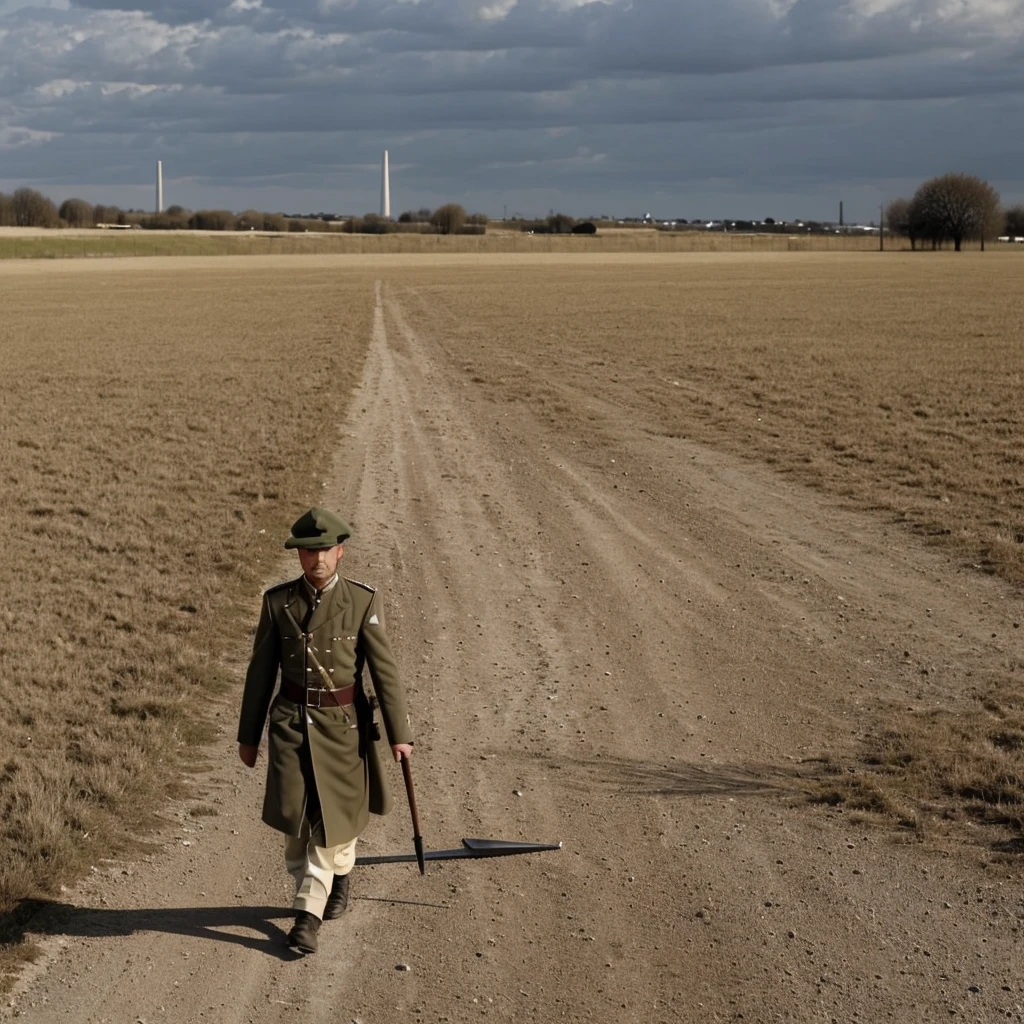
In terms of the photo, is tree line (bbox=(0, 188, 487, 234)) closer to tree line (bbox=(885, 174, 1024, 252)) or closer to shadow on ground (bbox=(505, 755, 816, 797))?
tree line (bbox=(885, 174, 1024, 252))

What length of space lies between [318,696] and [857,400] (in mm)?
17094

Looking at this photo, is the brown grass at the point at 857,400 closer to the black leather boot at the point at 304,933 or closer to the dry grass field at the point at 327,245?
the black leather boot at the point at 304,933

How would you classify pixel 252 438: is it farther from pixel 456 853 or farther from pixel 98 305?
pixel 98 305

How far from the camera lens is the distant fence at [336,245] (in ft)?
415

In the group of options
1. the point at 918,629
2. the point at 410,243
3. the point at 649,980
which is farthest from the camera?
the point at 410,243

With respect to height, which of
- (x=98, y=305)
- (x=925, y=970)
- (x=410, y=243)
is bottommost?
(x=925, y=970)

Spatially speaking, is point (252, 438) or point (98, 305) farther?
point (98, 305)

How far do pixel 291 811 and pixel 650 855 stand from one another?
156 cm

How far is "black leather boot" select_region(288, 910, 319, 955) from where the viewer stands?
4.69 metres

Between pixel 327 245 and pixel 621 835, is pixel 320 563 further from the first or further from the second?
pixel 327 245

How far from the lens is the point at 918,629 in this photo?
8.81 meters

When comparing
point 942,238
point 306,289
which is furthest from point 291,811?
point 942,238

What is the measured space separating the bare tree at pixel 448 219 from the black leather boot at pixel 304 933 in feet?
588

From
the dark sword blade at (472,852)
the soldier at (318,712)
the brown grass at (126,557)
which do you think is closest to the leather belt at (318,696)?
the soldier at (318,712)
